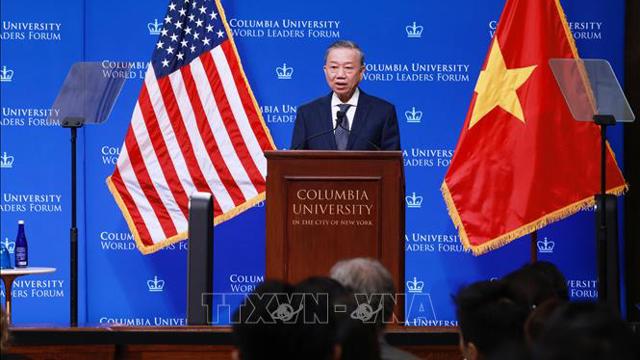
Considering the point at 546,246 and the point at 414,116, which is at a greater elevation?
the point at 414,116

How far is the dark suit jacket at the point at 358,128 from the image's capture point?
17.1ft

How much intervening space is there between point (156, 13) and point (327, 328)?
5.66 m

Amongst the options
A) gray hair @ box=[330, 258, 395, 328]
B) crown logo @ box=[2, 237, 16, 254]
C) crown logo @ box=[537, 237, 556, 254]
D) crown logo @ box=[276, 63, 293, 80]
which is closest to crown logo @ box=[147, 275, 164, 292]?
crown logo @ box=[2, 237, 16, 254]

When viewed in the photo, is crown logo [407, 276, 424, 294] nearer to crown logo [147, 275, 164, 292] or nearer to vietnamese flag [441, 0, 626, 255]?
vietnamese flag [441, 0, 626, 255]

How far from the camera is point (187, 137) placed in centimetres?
708

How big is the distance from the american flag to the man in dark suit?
1.56m

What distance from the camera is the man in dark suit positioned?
524 centimetres

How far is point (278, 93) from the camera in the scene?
24.2ft

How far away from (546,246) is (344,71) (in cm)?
257

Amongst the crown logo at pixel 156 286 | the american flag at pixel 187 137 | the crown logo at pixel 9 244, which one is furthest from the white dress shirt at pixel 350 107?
the crown logo at pixel 9 244

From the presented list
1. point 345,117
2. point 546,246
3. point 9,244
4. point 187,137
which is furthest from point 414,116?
point 9,244

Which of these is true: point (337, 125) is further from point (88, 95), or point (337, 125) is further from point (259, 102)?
point (259, 102)

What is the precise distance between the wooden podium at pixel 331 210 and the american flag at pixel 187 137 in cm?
252

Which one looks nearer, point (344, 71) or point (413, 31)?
point (344, 71)
